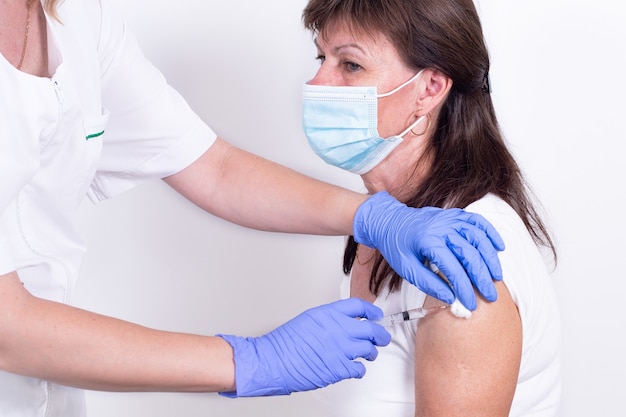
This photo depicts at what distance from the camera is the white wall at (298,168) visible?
223cm

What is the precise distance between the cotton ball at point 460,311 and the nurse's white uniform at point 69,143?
26.9 inches

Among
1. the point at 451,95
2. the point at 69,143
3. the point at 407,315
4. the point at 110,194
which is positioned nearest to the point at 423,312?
the point at 407,315

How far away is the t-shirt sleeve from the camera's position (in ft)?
5.83

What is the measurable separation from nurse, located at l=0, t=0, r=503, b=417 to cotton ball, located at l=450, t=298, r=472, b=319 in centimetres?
1

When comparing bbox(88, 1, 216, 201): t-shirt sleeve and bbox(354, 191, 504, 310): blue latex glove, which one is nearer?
bbox(354, 191, 504, 310): blue latex glove

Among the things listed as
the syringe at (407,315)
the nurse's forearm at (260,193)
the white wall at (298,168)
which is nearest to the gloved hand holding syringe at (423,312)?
the syringe at (407,315)

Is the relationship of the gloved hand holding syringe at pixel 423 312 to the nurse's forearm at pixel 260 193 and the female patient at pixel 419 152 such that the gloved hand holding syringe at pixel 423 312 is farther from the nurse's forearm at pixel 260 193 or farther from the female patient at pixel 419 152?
the nurse's forearm at pixel 260 193

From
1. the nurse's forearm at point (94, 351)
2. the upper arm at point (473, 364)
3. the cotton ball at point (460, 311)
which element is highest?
the cotton ball at point (460, 311)

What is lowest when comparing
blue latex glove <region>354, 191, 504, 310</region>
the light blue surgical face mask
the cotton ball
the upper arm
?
the upper arm

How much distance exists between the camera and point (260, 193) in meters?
1.82

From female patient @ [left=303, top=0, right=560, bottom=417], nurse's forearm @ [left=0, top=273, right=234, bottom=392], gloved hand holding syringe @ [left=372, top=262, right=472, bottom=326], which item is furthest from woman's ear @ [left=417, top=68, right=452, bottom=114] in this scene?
nurse's forearm @ [left=0, top=273, right=234, bottom=392]

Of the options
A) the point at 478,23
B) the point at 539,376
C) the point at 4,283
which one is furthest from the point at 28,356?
the point at 478,23

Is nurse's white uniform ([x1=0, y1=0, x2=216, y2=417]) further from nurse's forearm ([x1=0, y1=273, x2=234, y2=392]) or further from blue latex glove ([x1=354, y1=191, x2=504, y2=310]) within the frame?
blue latex glove ([x1=354, y1=191, x2=504, y2=310])

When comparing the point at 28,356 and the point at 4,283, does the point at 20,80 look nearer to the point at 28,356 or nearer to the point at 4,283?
the point at 4,283
